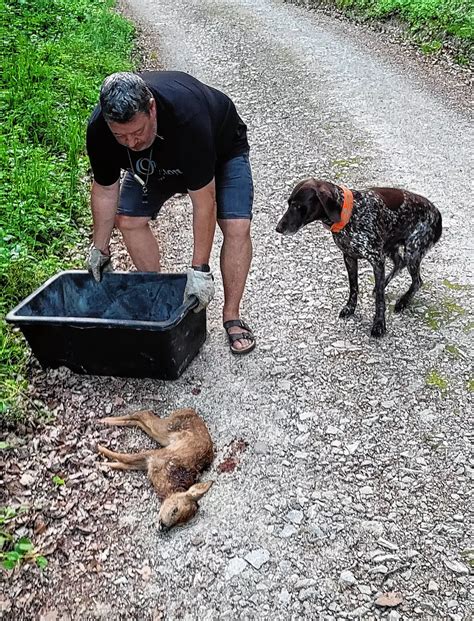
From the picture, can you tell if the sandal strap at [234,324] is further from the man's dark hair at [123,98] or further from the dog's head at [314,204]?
the man's dark hair at [123,98]

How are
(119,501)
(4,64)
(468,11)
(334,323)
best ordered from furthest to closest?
(468,11)
(4,64)
(334,323)
(119,501)

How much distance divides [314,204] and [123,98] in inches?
58.8

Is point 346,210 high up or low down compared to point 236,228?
up

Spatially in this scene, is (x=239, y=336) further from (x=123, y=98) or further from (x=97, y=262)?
(x=123, y=98)

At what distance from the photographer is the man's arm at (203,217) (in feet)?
12.0

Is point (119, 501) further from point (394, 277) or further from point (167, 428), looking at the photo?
point (394, 277)

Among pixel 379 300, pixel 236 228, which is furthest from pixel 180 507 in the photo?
pixel 379 300

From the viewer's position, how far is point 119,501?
3.34 metres

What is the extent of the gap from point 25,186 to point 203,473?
11.6ft

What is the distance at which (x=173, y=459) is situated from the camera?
338 cm

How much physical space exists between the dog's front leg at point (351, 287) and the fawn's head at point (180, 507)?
196 centimetres

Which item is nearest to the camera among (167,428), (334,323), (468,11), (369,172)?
(167,428)

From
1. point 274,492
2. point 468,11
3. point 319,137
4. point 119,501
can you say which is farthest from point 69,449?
point 468,11

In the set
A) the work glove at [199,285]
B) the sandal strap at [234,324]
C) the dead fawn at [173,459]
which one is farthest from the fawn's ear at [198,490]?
the sandal strap at [234,324]
